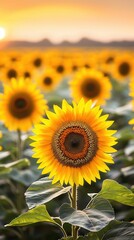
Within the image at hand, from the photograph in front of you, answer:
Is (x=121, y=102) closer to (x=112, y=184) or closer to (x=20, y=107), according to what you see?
(x=20, y=107)

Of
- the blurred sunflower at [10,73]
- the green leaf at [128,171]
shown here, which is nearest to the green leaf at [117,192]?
the green leaf at [128,171]

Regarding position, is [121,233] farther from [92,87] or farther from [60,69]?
[60,69]

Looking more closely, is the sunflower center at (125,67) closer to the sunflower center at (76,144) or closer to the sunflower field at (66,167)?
the sunflower field at (66,167)

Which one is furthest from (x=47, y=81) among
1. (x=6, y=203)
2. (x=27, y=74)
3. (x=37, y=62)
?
(x=6, y=203)

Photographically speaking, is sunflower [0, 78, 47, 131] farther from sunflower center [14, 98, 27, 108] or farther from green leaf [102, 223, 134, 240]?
green leaf [102, 223, 134, 240]

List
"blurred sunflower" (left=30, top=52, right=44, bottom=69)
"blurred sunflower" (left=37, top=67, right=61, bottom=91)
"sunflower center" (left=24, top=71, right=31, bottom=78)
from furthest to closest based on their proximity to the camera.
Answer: "blurred sunflower" (left=30, top=52, right=44, bottom=69)
"blurred sunflower" (left=37, top=67, right=61, bottom=91)
"sunflower center" (left=24, top=71, right=31, bottom=78)

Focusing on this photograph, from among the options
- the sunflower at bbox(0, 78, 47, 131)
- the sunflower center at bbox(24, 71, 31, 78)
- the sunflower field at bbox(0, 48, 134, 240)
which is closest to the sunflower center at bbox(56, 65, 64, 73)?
the sunflower center at bbox(24, 71, 31, 78)

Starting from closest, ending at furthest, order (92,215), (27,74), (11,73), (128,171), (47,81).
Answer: (92,215), (128,171), (11,73), (27,74), (47,81)
